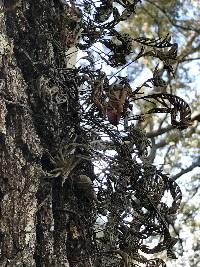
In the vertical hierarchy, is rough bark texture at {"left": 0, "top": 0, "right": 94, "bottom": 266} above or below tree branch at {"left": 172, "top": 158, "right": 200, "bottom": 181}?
below

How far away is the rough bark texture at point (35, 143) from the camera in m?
0.95

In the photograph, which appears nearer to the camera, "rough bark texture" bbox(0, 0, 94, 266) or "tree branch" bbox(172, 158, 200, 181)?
"rough bark texture" bbox(0, 0, 94, 266)

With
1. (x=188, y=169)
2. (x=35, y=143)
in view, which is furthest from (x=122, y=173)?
(x=188, y=169)

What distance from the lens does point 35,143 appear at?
3.39 ft

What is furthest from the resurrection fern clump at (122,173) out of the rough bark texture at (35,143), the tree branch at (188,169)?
the tree branch at (188,169)

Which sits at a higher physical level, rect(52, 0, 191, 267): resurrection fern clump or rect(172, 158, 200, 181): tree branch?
rect(172, 158, 200, 181): tree branch

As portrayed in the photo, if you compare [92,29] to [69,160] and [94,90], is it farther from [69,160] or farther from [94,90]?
[69,160]

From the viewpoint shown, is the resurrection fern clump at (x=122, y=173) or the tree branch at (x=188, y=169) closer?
the resurrection fern clump at (x=122, y=173)

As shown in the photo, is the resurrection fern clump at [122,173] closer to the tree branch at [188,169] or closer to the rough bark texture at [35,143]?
the rough bark texture at [35,143]

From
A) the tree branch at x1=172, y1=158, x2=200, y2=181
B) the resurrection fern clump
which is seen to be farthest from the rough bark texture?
the tree branch at x1=172, y1=158, x2=200, y2=181

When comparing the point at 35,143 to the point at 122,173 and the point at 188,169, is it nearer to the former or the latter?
the point at 122,173

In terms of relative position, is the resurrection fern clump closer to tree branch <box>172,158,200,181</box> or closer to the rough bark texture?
the rough bark texture

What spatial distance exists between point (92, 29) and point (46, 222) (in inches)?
23.6

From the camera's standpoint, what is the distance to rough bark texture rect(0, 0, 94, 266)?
0.95 metres
